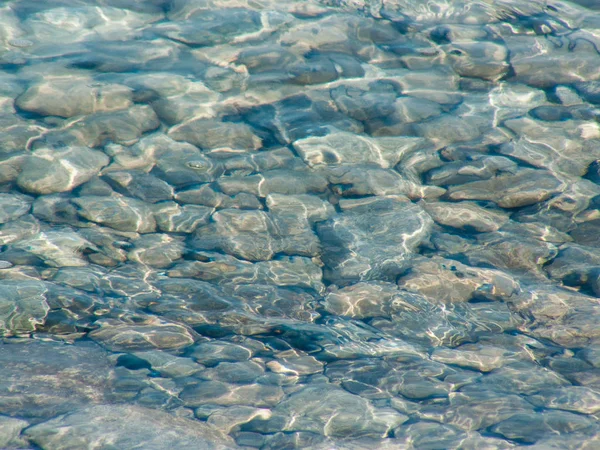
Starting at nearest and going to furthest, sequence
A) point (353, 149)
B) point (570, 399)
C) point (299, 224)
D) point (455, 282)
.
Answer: point (570, 399), point (455, 282), point (299, 224), point (353, 149)

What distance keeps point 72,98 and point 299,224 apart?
2843mm

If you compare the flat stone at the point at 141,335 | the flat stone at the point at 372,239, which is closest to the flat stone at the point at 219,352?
the flat stone at the point at 141,335

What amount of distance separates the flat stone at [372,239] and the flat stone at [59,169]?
2.17 meters

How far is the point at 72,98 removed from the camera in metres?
6.19

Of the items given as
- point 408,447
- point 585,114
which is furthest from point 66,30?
point 408,447

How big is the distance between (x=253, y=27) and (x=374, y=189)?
3.32 meters

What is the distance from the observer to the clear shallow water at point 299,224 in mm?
3430

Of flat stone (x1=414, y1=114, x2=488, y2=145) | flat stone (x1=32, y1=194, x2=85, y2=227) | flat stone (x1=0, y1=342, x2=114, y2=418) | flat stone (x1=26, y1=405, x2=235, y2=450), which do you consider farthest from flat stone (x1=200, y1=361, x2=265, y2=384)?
flat stone (x1=414, y1=114, x2=488, y2=145)

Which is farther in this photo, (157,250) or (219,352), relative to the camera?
(157,250)

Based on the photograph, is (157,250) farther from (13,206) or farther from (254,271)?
Result: (13,206)

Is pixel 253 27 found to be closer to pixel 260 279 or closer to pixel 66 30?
pixel 66 30

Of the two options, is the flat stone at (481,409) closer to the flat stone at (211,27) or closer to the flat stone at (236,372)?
the flat stone at (236,372)

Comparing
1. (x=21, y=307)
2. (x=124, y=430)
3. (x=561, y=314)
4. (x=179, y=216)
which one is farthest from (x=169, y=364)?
(x=561, y=314)

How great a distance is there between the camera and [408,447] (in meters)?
3.10
